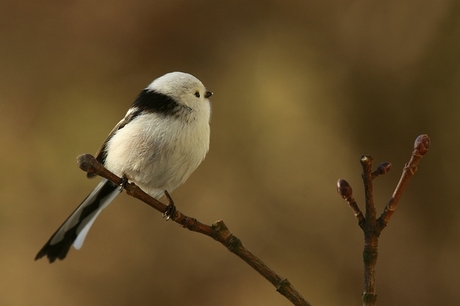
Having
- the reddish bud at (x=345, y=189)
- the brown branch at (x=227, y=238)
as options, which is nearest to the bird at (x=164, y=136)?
the brown branch at (x=227, y=238)

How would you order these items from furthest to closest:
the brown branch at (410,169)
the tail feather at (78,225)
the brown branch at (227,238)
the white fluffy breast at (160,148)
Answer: the tail feather at (78,225) < the white fluffy breast at (160,148) < the brown branch at (227,238) < the brown branch at (410,169)

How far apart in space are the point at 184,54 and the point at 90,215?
36.6 inches

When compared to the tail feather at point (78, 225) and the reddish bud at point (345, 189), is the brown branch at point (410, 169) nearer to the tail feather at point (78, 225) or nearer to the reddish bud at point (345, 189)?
the reddish bud at point (345, 189)

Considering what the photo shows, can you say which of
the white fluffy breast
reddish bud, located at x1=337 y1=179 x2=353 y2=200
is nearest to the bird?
the white fluffy breast

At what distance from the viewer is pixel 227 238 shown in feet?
3.18

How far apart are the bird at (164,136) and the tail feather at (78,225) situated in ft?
0.87

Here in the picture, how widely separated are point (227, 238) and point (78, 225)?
91 cm

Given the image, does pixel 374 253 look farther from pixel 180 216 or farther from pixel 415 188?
pixel 415 188

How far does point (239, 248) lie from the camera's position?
3.14 ft

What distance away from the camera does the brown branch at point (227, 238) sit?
0.88 meters

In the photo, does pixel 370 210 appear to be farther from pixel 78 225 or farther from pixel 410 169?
pixel 78 225

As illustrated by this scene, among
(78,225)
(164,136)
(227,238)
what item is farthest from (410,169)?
(78,225)

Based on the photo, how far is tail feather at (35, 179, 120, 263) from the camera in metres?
1.61

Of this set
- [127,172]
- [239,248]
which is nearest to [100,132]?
[127,172]
